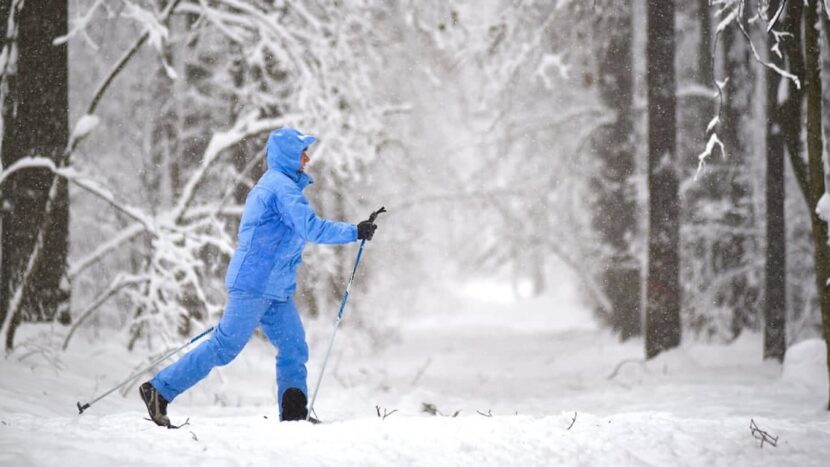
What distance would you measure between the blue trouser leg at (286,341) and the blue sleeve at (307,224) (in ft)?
1.91

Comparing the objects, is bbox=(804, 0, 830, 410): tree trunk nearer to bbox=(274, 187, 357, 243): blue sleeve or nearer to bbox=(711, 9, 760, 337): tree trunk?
bbox=(274, 187, 357, 243): blue sleeve

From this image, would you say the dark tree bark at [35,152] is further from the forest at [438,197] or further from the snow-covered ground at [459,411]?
the snow-covered ground at [459,411]

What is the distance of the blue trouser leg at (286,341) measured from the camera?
5137 mm

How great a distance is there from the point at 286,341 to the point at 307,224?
2.86 ft

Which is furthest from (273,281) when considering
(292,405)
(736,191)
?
(736,191)

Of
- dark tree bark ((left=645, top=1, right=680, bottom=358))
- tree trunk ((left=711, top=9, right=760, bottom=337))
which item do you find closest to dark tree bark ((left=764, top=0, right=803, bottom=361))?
dark tree bark ((left=645, top=1, right=680, bottom=358))

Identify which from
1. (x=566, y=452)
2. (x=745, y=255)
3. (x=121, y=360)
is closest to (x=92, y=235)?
(x=121, y=360)

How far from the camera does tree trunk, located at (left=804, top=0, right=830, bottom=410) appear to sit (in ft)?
21.2

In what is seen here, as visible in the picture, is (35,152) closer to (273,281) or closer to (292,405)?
(273,281)

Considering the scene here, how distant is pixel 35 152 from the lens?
7.62m

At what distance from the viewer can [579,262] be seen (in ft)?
52.9

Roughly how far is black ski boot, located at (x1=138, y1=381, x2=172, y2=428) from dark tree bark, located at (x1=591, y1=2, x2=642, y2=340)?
982 cm

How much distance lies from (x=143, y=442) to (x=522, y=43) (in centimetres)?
1028

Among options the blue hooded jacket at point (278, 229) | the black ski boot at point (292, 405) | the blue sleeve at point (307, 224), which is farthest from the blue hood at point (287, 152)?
the black ski boot at point (292, 405)
